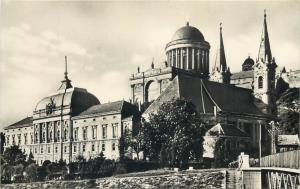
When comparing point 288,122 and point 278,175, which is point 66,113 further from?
point 278,175

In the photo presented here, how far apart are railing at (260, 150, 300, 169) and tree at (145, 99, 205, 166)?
14.3 metres

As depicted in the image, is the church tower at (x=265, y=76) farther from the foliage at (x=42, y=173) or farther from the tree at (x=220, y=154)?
the foliage at (x=42, y=173)

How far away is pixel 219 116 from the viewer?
68.9 m

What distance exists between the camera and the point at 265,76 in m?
78.2

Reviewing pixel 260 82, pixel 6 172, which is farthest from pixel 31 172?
pixel 260 82

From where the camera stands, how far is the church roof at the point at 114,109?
7419 cm

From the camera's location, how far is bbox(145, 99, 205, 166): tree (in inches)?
1986

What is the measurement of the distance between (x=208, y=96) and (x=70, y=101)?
22111 millimetres

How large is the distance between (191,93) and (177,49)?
21.4 meters

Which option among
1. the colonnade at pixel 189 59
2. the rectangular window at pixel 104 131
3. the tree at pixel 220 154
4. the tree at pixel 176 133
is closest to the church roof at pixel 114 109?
the rectangular window at pixel 104 131

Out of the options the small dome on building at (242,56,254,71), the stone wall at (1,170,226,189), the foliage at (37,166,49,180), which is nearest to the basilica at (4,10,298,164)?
the small dome on building at (242,56,254,71)

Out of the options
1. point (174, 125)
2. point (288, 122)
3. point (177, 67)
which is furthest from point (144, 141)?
point (177, 67)

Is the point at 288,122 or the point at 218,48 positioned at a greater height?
the point at 218,48

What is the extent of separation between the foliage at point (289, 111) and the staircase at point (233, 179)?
1881cm
